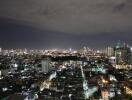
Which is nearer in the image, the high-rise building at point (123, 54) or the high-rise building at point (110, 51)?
the high-rise building at point (123, 54)

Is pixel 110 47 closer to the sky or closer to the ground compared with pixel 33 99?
closer to the sky

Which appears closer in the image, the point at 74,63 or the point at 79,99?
the point at 79,99

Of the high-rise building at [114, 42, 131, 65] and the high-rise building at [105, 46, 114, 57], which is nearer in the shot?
the high-rise building at [114, 42, 131, 65]

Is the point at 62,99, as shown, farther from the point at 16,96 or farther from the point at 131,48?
the point at 131,48

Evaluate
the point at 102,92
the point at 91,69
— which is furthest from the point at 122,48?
the point at 102,92

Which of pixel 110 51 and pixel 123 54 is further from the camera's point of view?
pixel 110 51

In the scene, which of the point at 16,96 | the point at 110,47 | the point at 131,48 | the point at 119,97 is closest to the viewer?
the point at 16,96

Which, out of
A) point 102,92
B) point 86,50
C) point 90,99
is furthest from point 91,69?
point 86,50

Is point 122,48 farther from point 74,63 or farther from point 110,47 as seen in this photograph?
point 74,63

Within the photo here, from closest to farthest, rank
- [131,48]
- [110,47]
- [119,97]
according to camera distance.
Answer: [119,97], [131,48], [110,47]
